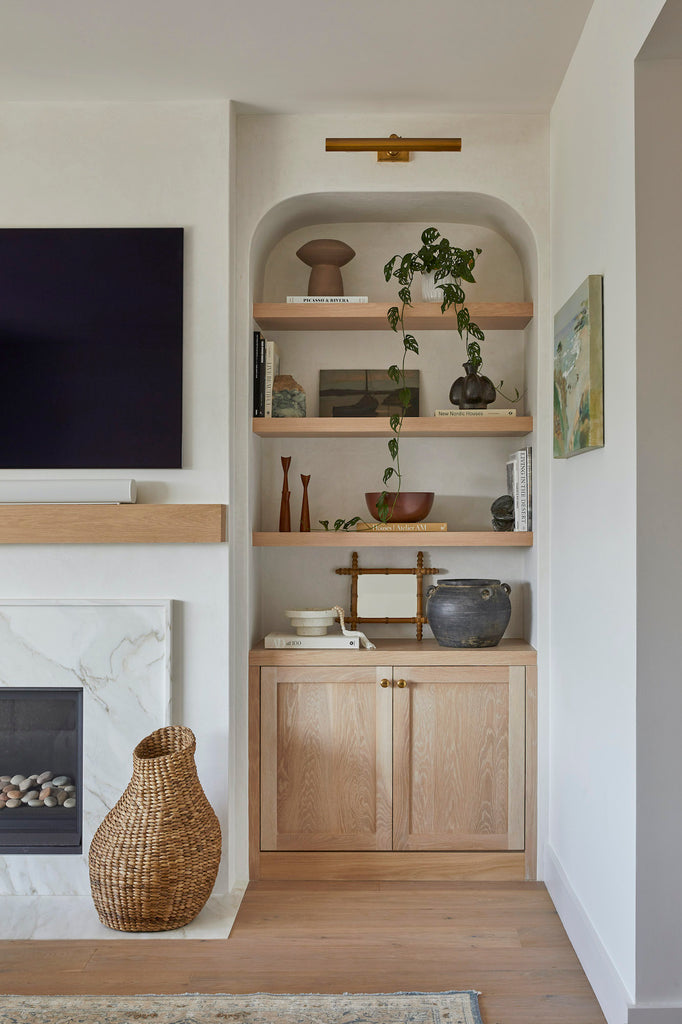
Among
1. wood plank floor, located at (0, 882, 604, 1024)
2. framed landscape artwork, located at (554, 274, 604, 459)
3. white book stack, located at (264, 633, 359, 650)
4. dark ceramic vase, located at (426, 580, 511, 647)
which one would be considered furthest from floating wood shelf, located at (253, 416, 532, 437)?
wood plank floor, located at (0, 882, 604, 1024)

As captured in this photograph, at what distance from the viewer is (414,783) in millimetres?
2975

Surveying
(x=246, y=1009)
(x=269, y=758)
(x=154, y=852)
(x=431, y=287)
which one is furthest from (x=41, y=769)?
(x=431, y=287)

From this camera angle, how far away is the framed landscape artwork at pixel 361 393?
3334 millimetres

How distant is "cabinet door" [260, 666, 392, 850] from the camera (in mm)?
2973

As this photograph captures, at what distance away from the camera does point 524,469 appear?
121 inches

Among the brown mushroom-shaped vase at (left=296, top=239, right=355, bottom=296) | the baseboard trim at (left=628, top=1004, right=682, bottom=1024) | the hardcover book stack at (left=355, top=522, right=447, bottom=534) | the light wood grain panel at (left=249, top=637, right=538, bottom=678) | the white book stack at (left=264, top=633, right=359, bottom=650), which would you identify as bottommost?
the baseboard trim at (left=628, top=1004, right=682, bottom=1024)

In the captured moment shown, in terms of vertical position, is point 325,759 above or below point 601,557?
below

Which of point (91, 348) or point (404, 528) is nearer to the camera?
point (91, 348)

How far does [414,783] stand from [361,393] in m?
1.45

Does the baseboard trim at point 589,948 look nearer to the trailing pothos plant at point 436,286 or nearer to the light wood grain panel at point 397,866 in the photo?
the light wood grain panel at point 397,866

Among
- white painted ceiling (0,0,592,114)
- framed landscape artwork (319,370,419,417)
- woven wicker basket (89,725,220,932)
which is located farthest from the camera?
framed landscape artwork (319,370,419,417)

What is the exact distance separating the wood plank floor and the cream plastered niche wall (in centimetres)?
101

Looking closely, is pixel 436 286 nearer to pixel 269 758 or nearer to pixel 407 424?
pixel 407 424

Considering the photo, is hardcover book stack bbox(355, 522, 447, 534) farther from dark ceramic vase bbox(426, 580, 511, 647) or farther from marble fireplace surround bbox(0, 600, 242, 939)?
marble fireplace surround bbox(0, 600, 242, 939)
